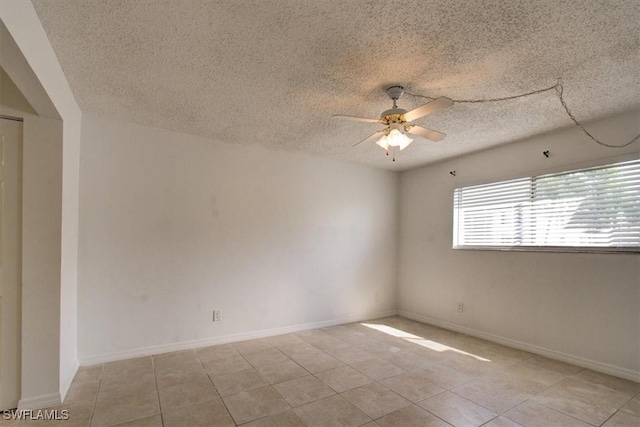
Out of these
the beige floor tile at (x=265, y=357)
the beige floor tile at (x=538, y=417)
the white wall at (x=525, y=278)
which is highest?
the white wall at (x=525, y=278)

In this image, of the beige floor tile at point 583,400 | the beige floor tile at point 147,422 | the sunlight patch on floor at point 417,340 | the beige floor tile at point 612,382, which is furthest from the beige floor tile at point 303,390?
the beige floor tile at point 612,382

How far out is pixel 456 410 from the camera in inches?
89.9

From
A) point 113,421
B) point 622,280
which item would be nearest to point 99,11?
point 113,421

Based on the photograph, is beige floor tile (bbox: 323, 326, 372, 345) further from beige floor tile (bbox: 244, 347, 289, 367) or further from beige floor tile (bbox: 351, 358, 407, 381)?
beige floor tile (bbox: 244, 347, 289, 367)

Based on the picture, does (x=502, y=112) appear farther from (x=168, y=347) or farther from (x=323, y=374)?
(x=168, y=347)

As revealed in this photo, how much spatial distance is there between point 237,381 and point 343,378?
36.4 inches

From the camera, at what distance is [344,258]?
15.4ft

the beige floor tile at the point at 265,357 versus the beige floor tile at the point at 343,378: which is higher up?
the beige floor tile at the point at 343,378

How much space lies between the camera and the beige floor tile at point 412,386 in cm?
249

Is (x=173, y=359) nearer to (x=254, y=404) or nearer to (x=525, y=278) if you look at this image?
(x=254, y=404)

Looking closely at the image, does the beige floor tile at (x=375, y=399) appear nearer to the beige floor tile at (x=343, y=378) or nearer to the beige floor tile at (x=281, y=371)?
the beige floor tile at (x=343, y=378)

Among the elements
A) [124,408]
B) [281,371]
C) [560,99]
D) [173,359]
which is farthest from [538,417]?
[173,359]

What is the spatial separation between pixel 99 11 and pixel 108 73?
728mm

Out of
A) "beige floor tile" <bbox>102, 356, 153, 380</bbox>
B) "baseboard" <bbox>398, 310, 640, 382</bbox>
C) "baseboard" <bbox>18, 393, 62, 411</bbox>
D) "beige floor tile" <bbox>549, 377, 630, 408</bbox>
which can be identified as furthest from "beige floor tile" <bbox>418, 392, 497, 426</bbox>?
"baseboard" <bbox>18, 393, 62, 411</bbox>
